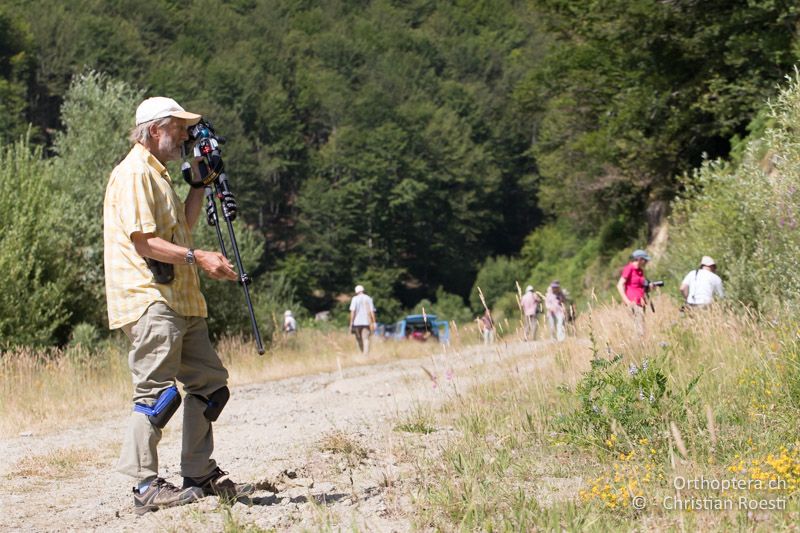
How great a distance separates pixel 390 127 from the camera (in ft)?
338

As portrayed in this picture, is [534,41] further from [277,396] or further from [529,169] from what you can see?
[277,396]

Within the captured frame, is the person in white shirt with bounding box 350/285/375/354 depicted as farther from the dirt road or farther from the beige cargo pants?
the beige cargo pants

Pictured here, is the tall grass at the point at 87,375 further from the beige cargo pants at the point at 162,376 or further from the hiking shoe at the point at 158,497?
the hiking shoe at the point at 158,497

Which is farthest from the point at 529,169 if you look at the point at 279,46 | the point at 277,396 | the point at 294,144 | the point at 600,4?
the point at 277,396

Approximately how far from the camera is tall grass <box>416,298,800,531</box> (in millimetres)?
5449

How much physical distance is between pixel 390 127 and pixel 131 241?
321ft

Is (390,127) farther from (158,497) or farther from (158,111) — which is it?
(158,497)

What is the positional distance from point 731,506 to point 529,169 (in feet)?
366

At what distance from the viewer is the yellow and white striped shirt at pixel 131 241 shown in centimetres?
606

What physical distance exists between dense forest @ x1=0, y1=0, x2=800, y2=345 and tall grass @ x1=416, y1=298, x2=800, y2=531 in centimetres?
1364

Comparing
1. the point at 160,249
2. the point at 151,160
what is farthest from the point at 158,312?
the point at 151,160

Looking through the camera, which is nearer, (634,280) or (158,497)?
(158,497)

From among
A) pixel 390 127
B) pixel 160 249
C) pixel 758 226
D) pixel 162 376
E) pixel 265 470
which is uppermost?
pixel 390 127

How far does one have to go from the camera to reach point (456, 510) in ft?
18.4
